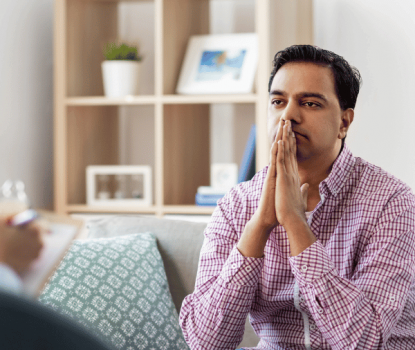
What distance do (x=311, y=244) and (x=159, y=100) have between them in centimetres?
135

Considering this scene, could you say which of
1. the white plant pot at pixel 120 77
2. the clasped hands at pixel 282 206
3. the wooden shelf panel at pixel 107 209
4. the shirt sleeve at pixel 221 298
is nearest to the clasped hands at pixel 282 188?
the clasped hands at pixel 282 206

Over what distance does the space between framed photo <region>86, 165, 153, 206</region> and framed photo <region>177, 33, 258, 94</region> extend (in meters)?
0.43

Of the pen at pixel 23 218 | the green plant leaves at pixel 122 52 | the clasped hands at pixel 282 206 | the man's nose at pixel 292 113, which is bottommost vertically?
the clasped hands at pixel 282 206

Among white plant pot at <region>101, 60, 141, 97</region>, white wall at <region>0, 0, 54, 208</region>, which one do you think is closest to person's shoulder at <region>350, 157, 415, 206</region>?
white plant pot at <region>101, 60, 141, 97</region>

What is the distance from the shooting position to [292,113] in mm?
1267

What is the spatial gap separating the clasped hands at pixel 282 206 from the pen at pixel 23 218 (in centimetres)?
94

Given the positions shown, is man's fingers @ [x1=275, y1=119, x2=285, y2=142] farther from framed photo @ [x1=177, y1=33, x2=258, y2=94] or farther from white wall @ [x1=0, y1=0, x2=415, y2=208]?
white wall @ [x1=0, y1=0, x2=415, y2=208]

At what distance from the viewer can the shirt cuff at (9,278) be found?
0.25 m

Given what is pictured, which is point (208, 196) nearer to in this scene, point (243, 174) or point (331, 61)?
point (243, 174)

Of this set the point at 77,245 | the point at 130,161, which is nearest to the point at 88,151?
the point at 130,161

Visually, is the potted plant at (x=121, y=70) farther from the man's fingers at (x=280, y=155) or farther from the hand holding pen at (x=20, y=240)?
the hand holding pen at (x=20, y=240)

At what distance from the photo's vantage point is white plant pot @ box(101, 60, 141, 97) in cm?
240

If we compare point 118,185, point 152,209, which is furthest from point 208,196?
point 118,185

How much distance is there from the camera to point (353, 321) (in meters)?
1.10
